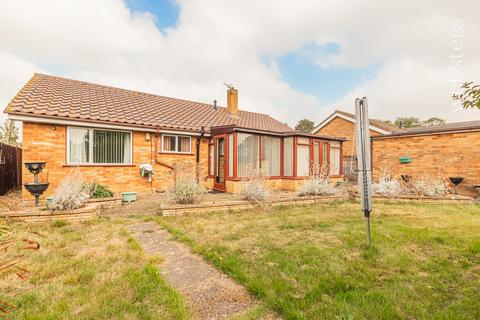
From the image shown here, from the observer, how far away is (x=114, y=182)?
9516 millimetres

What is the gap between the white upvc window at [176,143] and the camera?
11039mm

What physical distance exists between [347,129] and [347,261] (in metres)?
18.7

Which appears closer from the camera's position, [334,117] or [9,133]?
[9,133]

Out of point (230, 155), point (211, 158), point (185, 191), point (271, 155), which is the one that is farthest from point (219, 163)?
point (185, 191)

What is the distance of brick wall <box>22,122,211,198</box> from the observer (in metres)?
8.08

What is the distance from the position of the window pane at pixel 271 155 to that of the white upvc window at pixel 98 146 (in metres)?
5.93

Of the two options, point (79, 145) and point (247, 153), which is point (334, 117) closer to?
point (247, 153)

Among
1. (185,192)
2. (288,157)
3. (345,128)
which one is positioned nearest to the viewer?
(185,192)

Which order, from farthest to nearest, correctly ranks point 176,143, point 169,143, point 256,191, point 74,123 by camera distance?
point 176,143
point 169,143
point 74,123
point 256,191

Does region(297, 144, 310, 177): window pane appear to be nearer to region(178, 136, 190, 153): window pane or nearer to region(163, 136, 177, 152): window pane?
region(178, 136, 190, 153): window pane

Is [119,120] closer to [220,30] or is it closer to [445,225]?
[220,30]

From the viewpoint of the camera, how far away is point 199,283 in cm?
281

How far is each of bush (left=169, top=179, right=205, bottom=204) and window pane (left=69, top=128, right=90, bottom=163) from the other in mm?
4614

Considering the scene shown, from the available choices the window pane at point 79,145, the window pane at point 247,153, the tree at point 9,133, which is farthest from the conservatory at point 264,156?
the tree at point 9,133
